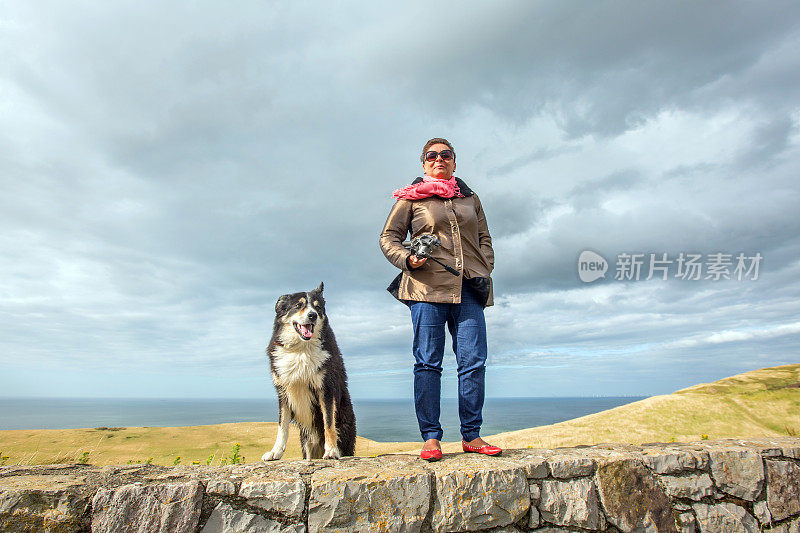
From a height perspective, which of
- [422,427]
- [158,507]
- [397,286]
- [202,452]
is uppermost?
[397,286]

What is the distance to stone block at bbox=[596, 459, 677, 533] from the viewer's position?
290 cm

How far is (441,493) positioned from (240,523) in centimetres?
120

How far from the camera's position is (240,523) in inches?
89.6

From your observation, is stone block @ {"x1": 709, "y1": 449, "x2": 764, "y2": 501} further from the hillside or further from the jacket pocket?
the jacket pocket

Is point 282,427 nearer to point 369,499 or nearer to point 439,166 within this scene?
point 369,499

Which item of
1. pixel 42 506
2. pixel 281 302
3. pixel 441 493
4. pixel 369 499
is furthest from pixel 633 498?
pixel 42 506

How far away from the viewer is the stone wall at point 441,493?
7.01ft

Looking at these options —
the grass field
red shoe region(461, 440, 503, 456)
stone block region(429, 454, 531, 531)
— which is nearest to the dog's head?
stone block region(429, 454, 531, 531)

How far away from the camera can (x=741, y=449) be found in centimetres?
341

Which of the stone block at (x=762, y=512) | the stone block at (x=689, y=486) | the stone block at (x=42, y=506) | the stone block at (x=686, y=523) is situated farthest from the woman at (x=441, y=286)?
the stone block at (x=762, y=512)

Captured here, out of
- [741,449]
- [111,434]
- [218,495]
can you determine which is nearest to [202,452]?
[111,434]

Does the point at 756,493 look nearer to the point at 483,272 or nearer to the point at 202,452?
the point at 483,272

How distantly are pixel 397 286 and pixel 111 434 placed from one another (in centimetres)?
531

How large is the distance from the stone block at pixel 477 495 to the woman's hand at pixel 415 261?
55.6 inches
